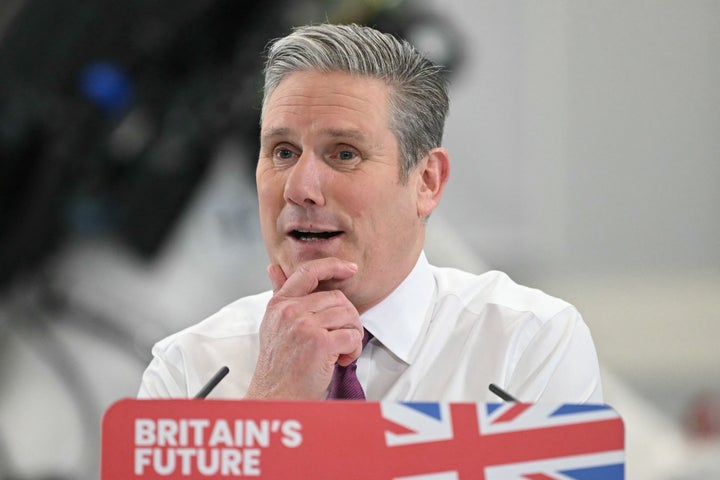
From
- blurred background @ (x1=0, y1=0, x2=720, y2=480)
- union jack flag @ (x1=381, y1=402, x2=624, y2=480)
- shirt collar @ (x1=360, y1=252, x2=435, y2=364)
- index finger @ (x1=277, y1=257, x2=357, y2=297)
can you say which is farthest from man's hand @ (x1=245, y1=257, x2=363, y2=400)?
blurred background @ (x1=0, y1=0, x2=720, y2=480)

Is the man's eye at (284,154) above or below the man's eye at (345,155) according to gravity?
above

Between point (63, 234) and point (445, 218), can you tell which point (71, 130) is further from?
point (445, 218)

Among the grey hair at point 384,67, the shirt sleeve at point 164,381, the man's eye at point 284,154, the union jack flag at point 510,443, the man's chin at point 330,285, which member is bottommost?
the union jack flag at point 510,443

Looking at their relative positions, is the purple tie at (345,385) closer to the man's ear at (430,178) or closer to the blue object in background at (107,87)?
the man's ear at (430,178)

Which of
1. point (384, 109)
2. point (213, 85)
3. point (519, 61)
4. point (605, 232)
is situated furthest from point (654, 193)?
point (384, 109)

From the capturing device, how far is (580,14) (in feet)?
9.29

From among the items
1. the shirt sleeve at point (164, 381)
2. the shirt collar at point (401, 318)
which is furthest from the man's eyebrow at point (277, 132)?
the shirt sleeve at point (164, 381)

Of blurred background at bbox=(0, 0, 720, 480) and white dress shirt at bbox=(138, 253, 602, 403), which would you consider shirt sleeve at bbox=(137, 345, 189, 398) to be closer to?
white dress shirt at bbox=(138, 253, 602, 403)

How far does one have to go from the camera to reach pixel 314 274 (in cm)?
146

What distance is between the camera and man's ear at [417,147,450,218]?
1.64m

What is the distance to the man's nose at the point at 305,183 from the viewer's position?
146 cm

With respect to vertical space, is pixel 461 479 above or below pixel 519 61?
below

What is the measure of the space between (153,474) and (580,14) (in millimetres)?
2156

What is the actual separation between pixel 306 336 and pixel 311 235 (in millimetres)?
188
